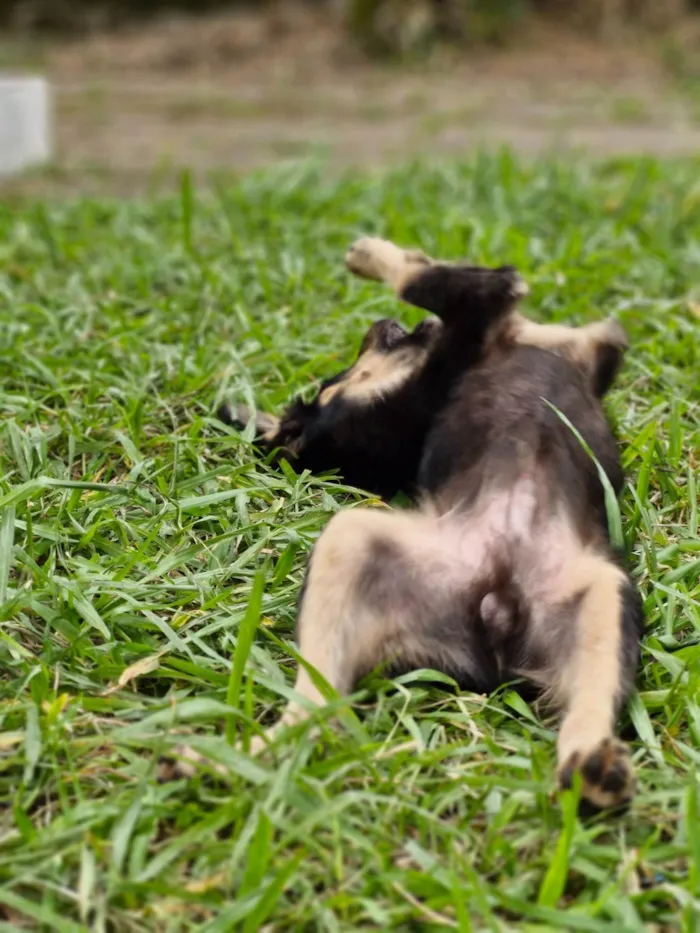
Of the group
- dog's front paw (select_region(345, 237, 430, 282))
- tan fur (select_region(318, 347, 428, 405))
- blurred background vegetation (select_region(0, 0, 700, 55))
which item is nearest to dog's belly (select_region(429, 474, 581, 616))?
tan fur (select_region(318, 347, 428, 405))

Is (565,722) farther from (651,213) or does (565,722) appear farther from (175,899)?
(651,213)

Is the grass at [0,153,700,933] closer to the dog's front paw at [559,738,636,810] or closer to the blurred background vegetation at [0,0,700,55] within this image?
the dog's front paw at [559,738,636,810]

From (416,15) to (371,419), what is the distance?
9228 millimetres

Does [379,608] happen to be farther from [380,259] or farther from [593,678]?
[380,259]

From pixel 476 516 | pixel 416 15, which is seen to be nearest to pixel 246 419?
pixel 476 516

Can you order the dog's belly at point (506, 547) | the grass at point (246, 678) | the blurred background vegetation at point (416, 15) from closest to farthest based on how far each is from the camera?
the grass at point (246, 678) < the dog's belly at point (506, 547) < the blurred background vegetation at point (416, 15)

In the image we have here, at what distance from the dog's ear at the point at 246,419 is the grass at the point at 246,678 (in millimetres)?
46

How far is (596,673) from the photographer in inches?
81.0

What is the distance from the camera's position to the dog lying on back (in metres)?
2.13

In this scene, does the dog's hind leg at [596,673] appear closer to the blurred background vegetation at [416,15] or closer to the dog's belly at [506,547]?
the dog's belly at [506,547]

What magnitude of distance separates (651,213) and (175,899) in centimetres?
449

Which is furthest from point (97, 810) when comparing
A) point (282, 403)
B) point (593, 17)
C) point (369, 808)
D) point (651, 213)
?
point (593, 17)

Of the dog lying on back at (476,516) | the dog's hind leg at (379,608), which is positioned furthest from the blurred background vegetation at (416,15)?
the dog's hind leg at (379,608)

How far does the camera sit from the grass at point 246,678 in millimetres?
1732
